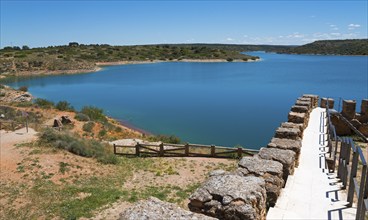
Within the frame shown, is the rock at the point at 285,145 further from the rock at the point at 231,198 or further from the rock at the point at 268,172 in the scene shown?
the rock at the point at 231,198

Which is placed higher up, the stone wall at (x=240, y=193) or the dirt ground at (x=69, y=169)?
the stone wall at (x=240, y=193)

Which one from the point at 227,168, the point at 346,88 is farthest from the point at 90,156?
the point at 346,88

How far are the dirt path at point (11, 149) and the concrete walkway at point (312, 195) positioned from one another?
11.1 metres

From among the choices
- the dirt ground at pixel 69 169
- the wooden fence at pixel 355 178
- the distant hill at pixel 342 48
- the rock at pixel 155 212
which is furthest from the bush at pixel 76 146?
the distant hill at pixel 342 48

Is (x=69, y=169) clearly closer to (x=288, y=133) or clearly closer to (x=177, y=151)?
(x=177, y=151)

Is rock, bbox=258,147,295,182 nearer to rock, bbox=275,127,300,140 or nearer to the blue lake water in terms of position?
rock, bbox=275,127,300,140

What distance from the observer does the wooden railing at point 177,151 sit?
17266 mm

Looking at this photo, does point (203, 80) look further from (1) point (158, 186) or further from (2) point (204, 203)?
(2) point (204, 203)

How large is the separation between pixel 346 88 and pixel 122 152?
41155 mm

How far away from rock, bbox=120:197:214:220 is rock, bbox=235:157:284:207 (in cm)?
247

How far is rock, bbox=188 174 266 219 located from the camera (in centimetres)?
457

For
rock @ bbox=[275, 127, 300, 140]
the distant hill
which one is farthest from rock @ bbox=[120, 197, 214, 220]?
the distant hill

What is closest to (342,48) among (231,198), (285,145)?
(285,145)

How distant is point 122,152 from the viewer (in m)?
18.5
